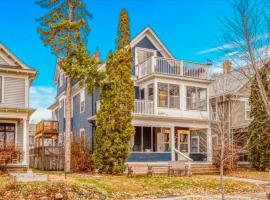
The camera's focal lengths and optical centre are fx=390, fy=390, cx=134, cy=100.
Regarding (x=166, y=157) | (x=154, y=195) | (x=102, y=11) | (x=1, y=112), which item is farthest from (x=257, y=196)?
(x=102, y=11)

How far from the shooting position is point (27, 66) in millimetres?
26359

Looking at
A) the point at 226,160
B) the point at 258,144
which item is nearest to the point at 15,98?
the point at 226,160

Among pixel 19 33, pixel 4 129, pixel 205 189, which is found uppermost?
pixel 19 33

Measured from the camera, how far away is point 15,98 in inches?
1018

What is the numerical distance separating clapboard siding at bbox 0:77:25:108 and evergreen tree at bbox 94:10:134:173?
5616 mm

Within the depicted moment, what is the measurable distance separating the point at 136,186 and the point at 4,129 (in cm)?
1222

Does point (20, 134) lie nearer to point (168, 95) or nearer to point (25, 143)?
point (25, 143)

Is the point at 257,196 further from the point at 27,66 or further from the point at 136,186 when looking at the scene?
the point at 27,66

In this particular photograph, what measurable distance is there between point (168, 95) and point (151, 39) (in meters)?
5.78

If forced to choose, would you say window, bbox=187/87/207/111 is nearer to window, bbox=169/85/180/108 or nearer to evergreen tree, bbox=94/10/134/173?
window, bbox=169/85/180/108

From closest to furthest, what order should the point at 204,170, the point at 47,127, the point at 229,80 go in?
1. the point at 229,80
2. the point at 204,170
3. the point at 47,127

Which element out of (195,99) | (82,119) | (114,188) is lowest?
(114,188)

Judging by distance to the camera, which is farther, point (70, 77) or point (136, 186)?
point (70, 77)

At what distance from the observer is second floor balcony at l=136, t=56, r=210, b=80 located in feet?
93.7
